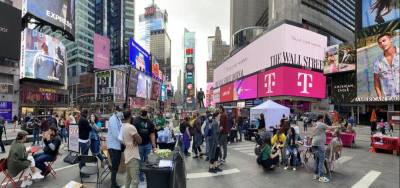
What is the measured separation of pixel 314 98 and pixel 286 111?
42.4 metres

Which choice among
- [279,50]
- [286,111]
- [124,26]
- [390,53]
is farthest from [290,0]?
[124,26]

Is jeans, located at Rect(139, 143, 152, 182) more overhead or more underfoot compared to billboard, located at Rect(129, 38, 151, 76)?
more underfoot

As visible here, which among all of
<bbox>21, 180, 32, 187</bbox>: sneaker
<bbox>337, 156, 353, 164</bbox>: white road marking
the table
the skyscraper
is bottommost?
<bbox>337, 156, 353, 164</bbox>: white road marking

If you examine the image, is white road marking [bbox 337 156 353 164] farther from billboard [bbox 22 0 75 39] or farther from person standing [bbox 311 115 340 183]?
billboard [bbox 22 0 75 39]

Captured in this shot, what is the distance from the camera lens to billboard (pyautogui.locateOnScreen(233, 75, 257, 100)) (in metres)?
70.4

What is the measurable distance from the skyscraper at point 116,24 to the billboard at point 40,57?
2612 inches

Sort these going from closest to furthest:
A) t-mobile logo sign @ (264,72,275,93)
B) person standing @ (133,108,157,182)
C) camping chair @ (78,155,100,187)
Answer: camping chair @ (78,155,100,187) < person standing @ (133,108,157,182) < t-mobile logo sign @ (264,72,275,93)

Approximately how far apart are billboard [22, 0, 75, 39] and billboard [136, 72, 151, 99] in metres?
16.6

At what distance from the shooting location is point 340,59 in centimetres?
5225

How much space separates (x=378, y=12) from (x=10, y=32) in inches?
1884

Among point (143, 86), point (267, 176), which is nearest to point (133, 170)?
point (267, 176)

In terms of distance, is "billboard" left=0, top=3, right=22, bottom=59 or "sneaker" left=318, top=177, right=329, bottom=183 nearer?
"sneaker" left=318, top=177, right=329, bottom=183

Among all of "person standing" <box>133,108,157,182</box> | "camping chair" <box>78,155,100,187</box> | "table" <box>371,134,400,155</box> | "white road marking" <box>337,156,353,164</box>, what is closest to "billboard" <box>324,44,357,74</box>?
"table" <box>371,134,400,155</box>

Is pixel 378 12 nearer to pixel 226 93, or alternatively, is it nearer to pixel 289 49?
pixel 289 49
